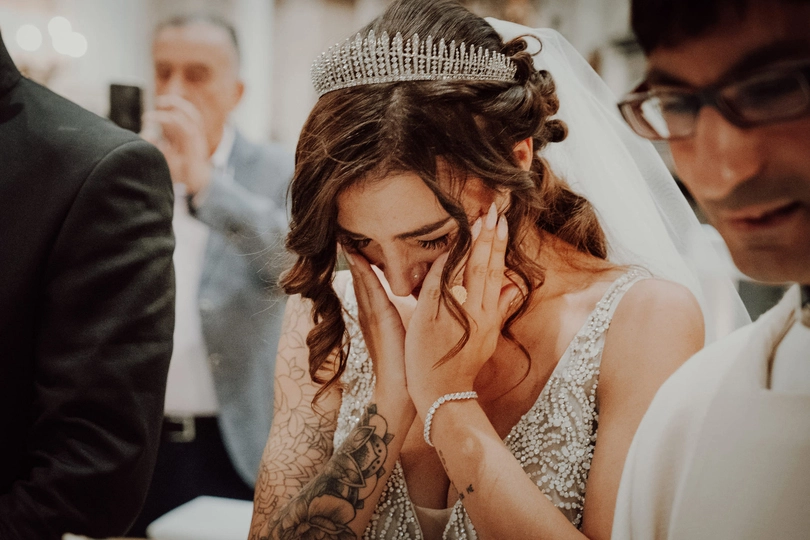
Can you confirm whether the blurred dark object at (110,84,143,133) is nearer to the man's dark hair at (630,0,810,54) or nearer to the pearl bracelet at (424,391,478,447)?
the pearl bracelet at (424,391,478,447)

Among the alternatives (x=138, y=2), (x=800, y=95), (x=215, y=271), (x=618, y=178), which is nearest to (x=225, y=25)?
(x=138, y=2)

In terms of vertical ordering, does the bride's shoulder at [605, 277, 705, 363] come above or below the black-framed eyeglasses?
below

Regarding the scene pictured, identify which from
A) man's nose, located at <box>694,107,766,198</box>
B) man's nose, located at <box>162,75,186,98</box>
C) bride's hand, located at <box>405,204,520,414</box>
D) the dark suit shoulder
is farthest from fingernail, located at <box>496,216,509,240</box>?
man's nose, located at <box>162,75,186,98</box>

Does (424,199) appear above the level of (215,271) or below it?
above

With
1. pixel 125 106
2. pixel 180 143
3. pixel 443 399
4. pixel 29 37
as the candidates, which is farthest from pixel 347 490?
pixel 29 37

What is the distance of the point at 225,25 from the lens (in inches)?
93.5

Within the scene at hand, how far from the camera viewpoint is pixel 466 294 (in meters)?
0.97

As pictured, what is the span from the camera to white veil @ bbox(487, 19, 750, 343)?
41.8 inches

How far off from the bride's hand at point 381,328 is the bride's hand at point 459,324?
0.05 metres

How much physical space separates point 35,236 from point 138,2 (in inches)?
53.5

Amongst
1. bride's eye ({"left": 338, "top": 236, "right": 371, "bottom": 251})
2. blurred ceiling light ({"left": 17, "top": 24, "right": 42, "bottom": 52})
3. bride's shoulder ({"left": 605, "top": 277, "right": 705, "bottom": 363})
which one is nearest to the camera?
bride's shoulder ({"left": 605, "top": 277, "right": 705, "bottom": 363})

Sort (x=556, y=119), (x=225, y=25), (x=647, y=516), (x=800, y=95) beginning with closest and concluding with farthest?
1. (x=800, y=95)
2. (x=647, y=516)
3. (x=556, y=119)
4. (x=225, y=25)

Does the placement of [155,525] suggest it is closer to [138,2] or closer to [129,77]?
[129,77]

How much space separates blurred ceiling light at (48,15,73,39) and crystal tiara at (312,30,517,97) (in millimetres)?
1088
